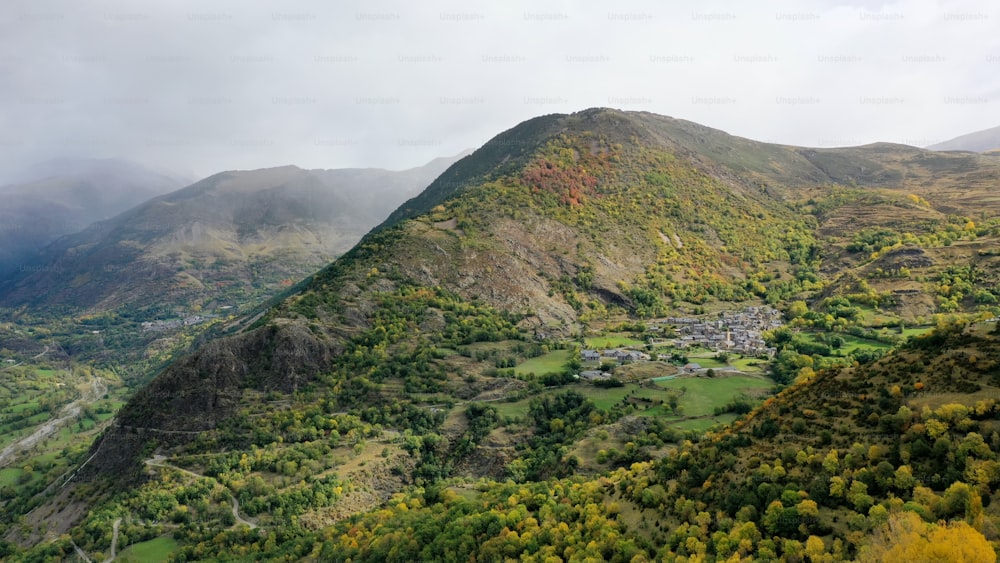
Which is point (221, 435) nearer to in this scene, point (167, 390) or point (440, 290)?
point (167, 390)

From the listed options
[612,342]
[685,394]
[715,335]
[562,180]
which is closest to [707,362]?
[685,394]

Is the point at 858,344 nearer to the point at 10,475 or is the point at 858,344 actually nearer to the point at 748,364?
the point at 748,364

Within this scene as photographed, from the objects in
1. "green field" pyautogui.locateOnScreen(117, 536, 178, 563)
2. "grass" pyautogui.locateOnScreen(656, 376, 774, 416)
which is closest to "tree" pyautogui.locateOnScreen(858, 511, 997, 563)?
"grass" pyautogui.locateOnScreen(656, 376, 774, 416)

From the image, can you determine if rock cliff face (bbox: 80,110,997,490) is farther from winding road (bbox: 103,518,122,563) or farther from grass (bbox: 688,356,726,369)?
grass (bbox: 688,356,726,369)

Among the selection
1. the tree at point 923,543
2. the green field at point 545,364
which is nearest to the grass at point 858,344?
the green field at point 545,364

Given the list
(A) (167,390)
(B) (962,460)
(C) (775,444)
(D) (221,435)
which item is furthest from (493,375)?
(B) (962,460)
